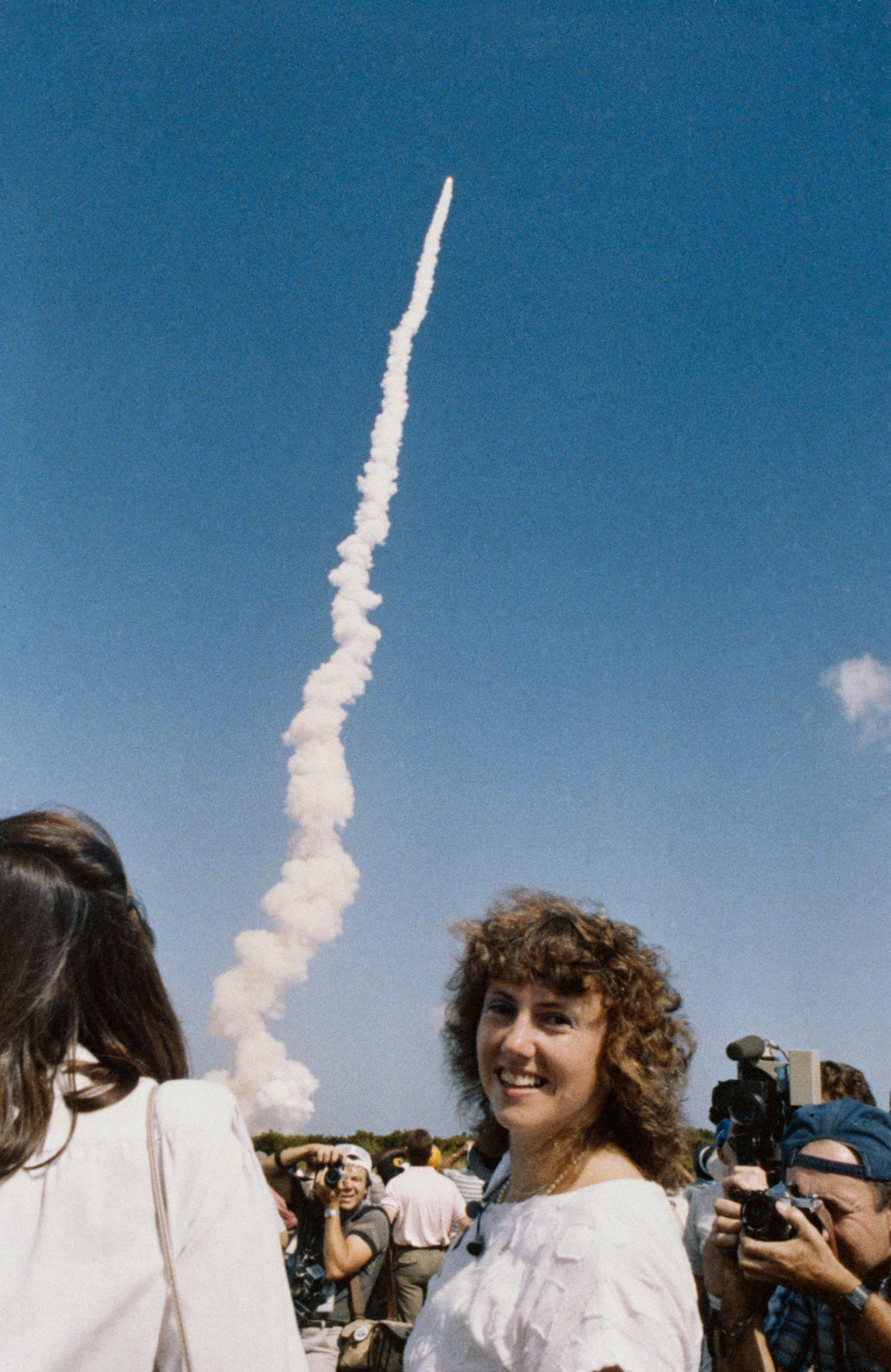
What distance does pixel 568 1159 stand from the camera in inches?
108

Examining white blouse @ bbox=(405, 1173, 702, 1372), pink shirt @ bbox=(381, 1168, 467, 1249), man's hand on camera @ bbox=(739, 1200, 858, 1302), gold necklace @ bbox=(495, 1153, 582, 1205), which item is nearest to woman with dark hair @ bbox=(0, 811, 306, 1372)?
white blouse @ bbox=(405, 1173, 702, 1372)

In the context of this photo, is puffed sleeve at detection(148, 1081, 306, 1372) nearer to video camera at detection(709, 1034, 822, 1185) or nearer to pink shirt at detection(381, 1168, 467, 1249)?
video camera at detection(709, 1034, 822, 1185)

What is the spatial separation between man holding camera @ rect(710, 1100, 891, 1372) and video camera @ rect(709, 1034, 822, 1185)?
0.31ft

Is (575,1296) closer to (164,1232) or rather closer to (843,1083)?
(164,1232)

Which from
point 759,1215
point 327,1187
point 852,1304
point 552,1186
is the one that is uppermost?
point 552,1186

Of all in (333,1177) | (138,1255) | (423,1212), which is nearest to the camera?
(138,1255)

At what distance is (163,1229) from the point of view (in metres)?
1.74

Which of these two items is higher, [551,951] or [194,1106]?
[551,951]

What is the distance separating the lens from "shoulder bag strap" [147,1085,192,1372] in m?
1.70

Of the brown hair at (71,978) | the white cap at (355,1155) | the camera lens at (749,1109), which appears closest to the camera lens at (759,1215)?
the camera lens at (749,1109)

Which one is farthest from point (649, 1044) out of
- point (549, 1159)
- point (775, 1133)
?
point (775, 1133)

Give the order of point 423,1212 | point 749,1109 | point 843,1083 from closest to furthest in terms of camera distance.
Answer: point 749,1109 < point 843,1083 < point 423,1212

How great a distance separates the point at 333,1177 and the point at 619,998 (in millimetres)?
4784

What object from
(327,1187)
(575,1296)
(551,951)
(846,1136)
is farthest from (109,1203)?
(327,1187)
